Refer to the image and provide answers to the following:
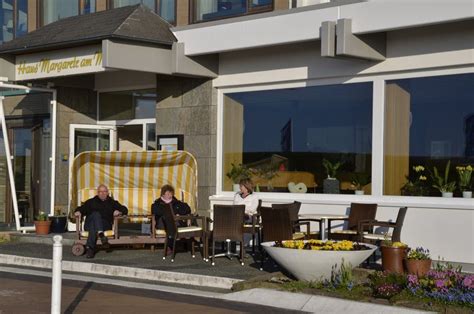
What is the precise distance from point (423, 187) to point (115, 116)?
306 inches

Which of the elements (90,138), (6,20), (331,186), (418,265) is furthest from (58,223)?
(418,265)

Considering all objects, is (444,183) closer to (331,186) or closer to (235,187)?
(331,186)

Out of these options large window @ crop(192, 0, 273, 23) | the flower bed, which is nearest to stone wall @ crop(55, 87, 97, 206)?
large window @ crop(192, 0, 273, 23)

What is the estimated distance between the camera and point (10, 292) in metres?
9.86

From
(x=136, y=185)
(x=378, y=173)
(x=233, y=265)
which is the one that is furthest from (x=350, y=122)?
(x=136, y=185)

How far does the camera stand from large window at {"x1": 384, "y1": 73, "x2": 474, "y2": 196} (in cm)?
1238

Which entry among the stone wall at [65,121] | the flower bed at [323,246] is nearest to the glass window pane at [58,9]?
the stone wall at [65,121]

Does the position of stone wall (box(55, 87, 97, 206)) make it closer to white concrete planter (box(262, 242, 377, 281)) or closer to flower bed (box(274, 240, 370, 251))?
flower bed (box(274, 240, 370, 251))

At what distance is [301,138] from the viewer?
14484mm

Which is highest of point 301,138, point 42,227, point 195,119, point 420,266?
point 195,119

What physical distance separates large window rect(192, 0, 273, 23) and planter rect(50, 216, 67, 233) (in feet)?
16.0

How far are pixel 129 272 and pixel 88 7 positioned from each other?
27.8ft

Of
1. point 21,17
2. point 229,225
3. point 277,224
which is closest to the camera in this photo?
point 277,224

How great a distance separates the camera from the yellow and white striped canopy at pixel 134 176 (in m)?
15.0
